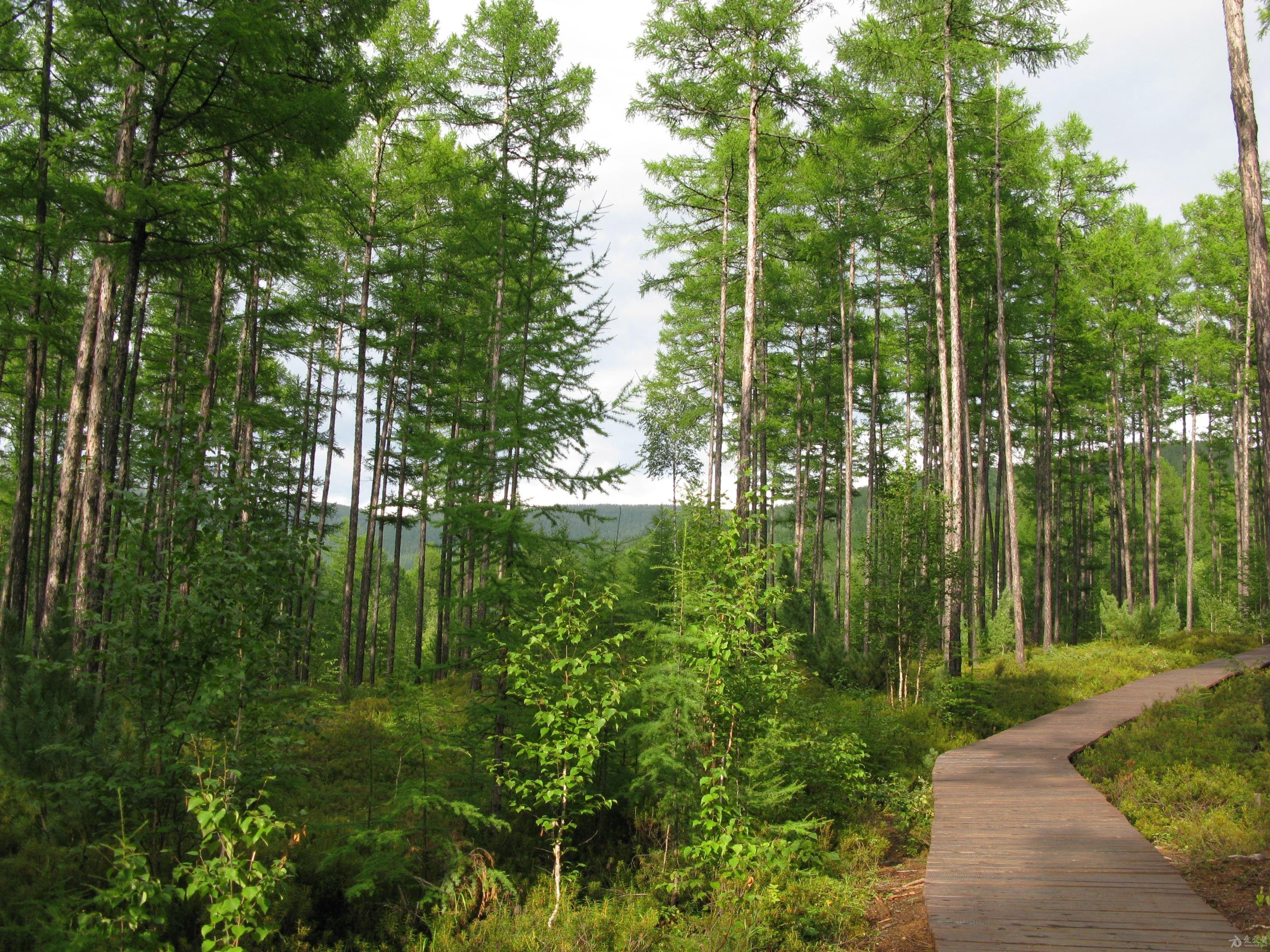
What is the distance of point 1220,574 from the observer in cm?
4450

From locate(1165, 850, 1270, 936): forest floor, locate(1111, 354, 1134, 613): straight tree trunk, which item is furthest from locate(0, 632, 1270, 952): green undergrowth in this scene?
locate(1111, 354, 1134, 613): straight tree trunk

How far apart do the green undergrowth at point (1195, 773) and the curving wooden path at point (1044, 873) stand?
0.43 metres

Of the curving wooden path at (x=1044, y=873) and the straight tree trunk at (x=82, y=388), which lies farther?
the straight tree trunk at (x=82, y=388)

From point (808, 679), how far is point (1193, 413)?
2761 cm

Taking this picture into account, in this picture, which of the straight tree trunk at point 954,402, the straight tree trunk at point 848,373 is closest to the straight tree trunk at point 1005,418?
the straight tree trunk at point 954,402

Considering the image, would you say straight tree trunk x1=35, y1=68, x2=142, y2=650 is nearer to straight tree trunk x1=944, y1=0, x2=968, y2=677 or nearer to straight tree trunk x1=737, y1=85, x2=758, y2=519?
straight tree trunk x1=737, y1=85, x2=758, y2=519

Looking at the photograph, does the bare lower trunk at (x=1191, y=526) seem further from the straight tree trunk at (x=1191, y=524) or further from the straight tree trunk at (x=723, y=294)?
the straight tree trunk at (x=723, y=294)

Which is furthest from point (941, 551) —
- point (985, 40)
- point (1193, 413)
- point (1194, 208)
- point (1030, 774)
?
point (1193, 413)

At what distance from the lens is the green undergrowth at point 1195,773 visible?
6059 mm

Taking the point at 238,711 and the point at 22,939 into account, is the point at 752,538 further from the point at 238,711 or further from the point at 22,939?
the point at 22,939

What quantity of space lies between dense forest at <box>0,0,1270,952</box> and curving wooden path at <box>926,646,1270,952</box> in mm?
820

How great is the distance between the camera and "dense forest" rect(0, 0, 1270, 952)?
5.17 meters

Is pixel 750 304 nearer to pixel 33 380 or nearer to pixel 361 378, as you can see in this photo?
pixel 361 378

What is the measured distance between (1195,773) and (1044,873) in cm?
416
